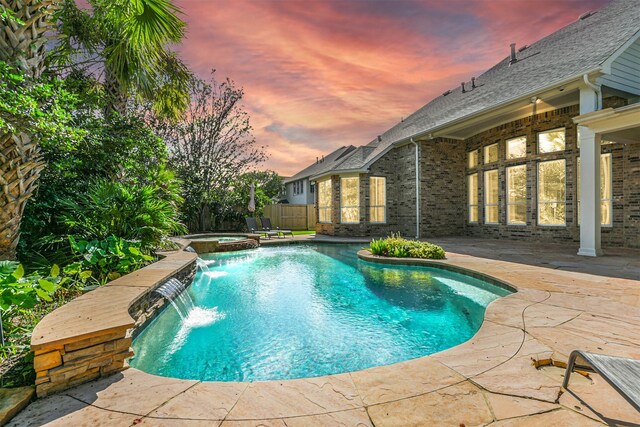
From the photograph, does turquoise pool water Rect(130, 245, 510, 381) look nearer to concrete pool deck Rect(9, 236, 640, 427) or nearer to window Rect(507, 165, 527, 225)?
concrete pool deck Rect(9, 236, 640, 427)

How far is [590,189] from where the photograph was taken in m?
6.52

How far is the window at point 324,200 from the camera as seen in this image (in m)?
15.0

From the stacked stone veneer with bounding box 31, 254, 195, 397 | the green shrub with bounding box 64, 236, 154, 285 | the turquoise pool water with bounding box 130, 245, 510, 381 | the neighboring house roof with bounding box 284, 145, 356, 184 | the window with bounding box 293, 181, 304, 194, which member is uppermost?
the neighboring house roof with bounding box 284, 145, 356, 184

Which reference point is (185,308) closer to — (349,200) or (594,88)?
(594,88)

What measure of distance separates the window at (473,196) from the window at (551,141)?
9.16ft

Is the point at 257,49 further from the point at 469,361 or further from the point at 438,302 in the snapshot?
the point at 469,361

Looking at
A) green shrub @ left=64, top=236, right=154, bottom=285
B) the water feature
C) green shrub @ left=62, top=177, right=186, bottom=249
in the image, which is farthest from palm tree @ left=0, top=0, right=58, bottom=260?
the water feature

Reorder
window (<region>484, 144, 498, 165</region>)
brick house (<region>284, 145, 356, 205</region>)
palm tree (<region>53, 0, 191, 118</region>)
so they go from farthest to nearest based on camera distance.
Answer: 1. brick house (<region>284, 145, 356, 205</region>)
2. window (<region>484, 144, 498, 165</region>)
3. palm tree (<region>53, 0, 191, 118</region>)

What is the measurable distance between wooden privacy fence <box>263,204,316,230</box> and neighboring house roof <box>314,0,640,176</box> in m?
7.98

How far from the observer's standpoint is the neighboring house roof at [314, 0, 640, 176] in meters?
7.11

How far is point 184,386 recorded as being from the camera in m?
2.00

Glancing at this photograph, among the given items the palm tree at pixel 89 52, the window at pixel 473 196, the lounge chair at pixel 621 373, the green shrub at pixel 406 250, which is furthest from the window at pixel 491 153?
the lounge chair at pixel 621 373

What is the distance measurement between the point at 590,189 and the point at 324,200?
10.7m

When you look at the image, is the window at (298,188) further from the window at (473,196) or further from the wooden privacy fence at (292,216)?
the window at (473,196)
